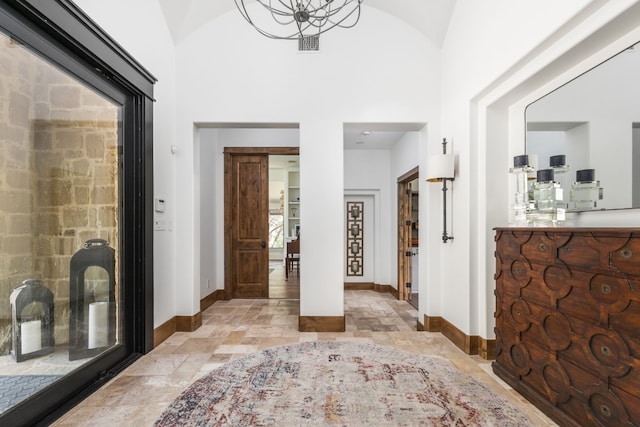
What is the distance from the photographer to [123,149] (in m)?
2.92

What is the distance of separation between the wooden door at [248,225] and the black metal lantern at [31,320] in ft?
10.7

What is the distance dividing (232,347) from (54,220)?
6.11ft

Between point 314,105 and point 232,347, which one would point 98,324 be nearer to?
point 232,347

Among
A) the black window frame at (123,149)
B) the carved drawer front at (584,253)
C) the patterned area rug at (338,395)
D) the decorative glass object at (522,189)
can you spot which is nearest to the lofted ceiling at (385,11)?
the black window frame at (123,149)

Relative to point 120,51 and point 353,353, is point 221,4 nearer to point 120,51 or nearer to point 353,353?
point 120,51

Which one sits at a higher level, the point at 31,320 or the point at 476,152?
the point at 476,152

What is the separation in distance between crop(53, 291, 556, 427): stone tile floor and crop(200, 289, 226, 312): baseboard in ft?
0.25

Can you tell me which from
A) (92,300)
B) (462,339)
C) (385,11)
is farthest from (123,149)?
(462,339)

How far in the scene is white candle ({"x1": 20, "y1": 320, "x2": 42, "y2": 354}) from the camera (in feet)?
6.40

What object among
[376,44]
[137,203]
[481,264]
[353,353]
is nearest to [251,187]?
[137,203]

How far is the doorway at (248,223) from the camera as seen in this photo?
17.7 ft

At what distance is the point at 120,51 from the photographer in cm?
264

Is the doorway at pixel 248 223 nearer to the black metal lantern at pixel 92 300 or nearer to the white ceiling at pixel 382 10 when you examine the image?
the white ceiling at pixel 382 10

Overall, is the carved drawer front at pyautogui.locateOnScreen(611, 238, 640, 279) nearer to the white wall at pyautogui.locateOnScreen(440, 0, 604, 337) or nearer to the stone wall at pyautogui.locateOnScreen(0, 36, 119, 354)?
the white wall at pyautogui.locateOnScreen(440, 0, 604, 337)
